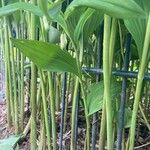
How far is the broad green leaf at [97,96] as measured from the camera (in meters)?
0.86

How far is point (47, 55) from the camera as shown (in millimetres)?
761

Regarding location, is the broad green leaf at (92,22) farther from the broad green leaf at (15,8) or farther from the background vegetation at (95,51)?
the broad green leaf at (15,8)

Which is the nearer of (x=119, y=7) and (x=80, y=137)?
(x=119, y=7)

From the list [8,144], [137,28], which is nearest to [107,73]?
[137,28]

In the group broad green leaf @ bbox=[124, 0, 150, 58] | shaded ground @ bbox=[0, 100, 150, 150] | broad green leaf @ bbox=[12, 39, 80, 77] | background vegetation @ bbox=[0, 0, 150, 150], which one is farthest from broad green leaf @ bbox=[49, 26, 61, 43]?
shaded ground @ bbox=[0, 100, 150, 150]

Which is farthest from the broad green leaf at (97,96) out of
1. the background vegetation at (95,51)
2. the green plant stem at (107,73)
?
the green plant stem at (107,73)

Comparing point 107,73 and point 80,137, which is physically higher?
point 107,73

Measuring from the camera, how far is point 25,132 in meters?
1.45

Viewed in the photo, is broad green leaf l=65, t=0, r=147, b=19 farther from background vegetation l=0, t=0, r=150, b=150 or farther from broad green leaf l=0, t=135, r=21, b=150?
broad green leaf l=0, t=135, r=21, b=150

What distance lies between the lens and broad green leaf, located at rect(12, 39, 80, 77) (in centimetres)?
72

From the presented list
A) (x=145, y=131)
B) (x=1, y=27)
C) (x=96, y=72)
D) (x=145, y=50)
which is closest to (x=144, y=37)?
(x=145, y=50)

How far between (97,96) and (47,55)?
0.61ft

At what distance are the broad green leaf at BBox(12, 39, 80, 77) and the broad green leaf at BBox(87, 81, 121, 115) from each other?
91mm

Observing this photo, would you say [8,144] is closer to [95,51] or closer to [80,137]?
[95,51]
